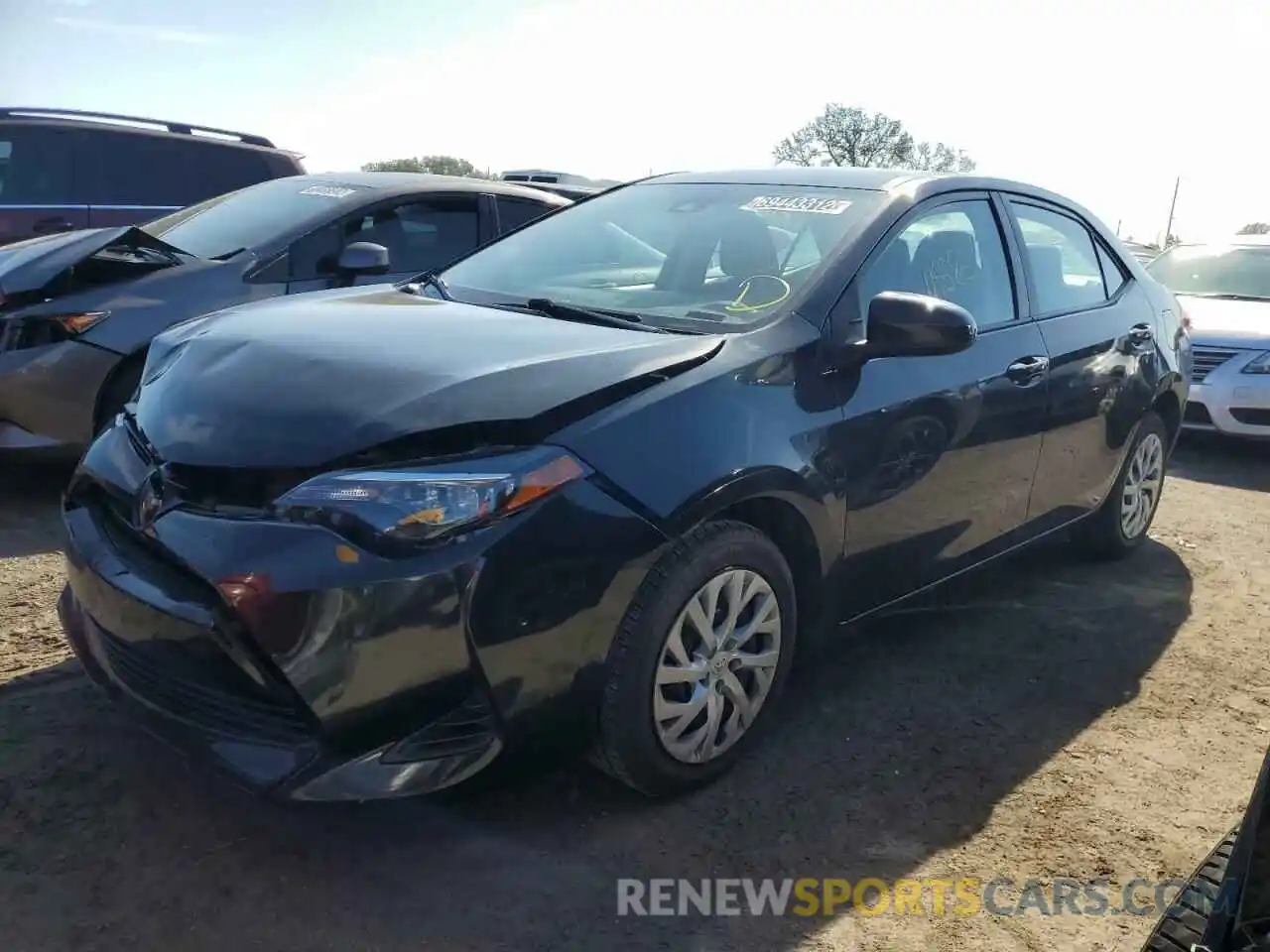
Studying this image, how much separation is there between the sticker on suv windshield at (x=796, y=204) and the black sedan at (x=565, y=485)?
1 cm

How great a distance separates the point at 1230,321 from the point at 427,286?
643 centimetres

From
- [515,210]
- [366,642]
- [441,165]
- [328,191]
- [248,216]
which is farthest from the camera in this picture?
[441,165]

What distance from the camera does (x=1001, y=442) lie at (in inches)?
145

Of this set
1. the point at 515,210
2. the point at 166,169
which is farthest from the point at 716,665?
the point at 166,169

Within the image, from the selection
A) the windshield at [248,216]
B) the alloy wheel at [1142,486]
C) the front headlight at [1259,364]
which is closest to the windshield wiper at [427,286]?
the windshield at [248,216]

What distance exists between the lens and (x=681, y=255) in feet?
11.9

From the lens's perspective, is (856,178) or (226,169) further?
(226,169)

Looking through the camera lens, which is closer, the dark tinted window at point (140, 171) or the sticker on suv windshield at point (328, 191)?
the sticker on suv windshield at point (328, 191)

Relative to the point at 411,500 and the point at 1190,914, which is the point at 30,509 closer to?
the point at 411,500

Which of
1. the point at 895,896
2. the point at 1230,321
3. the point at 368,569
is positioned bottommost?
the point at 895,896

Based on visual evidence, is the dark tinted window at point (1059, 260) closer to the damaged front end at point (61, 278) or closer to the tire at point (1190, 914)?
the tire at point (1190, 914)

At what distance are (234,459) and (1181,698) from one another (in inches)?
120

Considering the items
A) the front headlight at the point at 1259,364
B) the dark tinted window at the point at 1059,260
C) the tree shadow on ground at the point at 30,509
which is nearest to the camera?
the dark tinted window at the point at 1059,260

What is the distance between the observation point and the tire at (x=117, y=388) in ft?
15.4
